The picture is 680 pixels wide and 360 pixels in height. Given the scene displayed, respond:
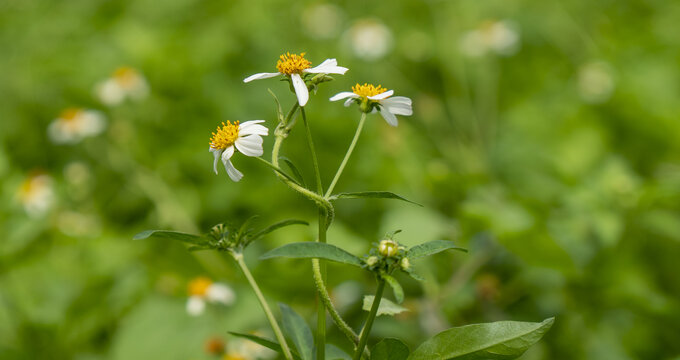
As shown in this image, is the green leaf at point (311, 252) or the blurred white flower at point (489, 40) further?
the blurred white flower at point (489, 40)

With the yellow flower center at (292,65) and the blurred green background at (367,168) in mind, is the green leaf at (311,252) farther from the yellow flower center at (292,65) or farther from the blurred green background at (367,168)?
the blurred green background at (367,168)

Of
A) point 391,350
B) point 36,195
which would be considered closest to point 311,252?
point 391,350

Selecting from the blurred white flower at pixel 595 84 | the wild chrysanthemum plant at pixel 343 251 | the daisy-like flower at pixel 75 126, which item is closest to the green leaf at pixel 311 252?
the wild chrysanthemum plant at pixel 343 251

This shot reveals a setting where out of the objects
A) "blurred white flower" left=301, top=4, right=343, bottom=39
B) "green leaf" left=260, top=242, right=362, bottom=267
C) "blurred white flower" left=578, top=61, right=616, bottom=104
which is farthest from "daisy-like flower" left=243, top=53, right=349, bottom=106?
"blurred white flower" left=301, top=4, right=343, bottom=39

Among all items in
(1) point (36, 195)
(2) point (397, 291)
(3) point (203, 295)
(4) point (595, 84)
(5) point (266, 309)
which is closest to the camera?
(2) point (397, 291)

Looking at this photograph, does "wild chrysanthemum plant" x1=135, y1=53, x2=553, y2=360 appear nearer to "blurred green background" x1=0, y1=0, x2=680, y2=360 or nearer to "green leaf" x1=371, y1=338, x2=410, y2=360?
"green leaf" x1=371, y1=338, x2=410, y2=360

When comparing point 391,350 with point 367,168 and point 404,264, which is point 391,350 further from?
point 367,168

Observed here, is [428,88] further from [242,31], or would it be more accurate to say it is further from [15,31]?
[15,31]
